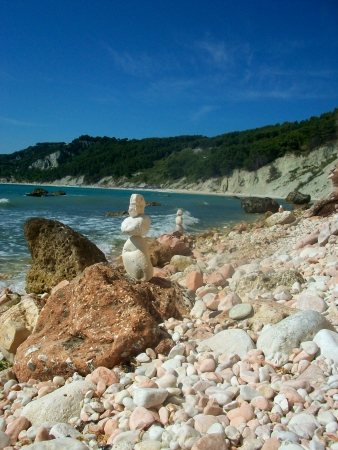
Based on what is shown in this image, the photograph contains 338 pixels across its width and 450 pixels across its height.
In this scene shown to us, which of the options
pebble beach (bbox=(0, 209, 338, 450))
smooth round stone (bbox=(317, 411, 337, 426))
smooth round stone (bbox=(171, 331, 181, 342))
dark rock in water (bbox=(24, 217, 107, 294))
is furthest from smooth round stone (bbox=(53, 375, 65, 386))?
dark rock in water (bbox=(24, 217, 107, 294))

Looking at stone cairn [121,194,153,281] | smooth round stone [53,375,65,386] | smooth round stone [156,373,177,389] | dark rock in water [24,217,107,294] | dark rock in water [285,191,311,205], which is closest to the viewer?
smooth round stone [156,373,177,389]

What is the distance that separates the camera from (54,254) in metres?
8.52

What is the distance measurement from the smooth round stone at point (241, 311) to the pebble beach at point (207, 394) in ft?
0.04

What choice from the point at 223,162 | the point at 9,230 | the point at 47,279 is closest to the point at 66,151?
the point at 223,162

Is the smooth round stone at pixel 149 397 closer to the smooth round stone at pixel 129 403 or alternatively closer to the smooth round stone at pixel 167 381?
the smooth round stone at pixel 129 403

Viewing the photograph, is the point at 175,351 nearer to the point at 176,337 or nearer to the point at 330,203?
the point at 176,337

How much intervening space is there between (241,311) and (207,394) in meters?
1.57

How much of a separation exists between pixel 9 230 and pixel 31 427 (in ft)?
53.6

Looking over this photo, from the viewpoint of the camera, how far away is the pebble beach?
234cm

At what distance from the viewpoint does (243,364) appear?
3174 mm

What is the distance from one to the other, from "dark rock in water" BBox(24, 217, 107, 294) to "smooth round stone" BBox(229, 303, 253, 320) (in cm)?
462

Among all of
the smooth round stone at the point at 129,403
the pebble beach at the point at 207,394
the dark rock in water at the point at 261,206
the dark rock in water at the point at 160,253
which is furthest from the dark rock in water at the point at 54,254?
the dark rock in water at the point at 261,206

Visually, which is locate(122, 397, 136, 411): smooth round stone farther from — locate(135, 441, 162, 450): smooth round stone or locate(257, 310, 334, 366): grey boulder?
locate(257, 310, 334, 366): grey boulder

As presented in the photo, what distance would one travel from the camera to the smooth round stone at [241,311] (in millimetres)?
4207
